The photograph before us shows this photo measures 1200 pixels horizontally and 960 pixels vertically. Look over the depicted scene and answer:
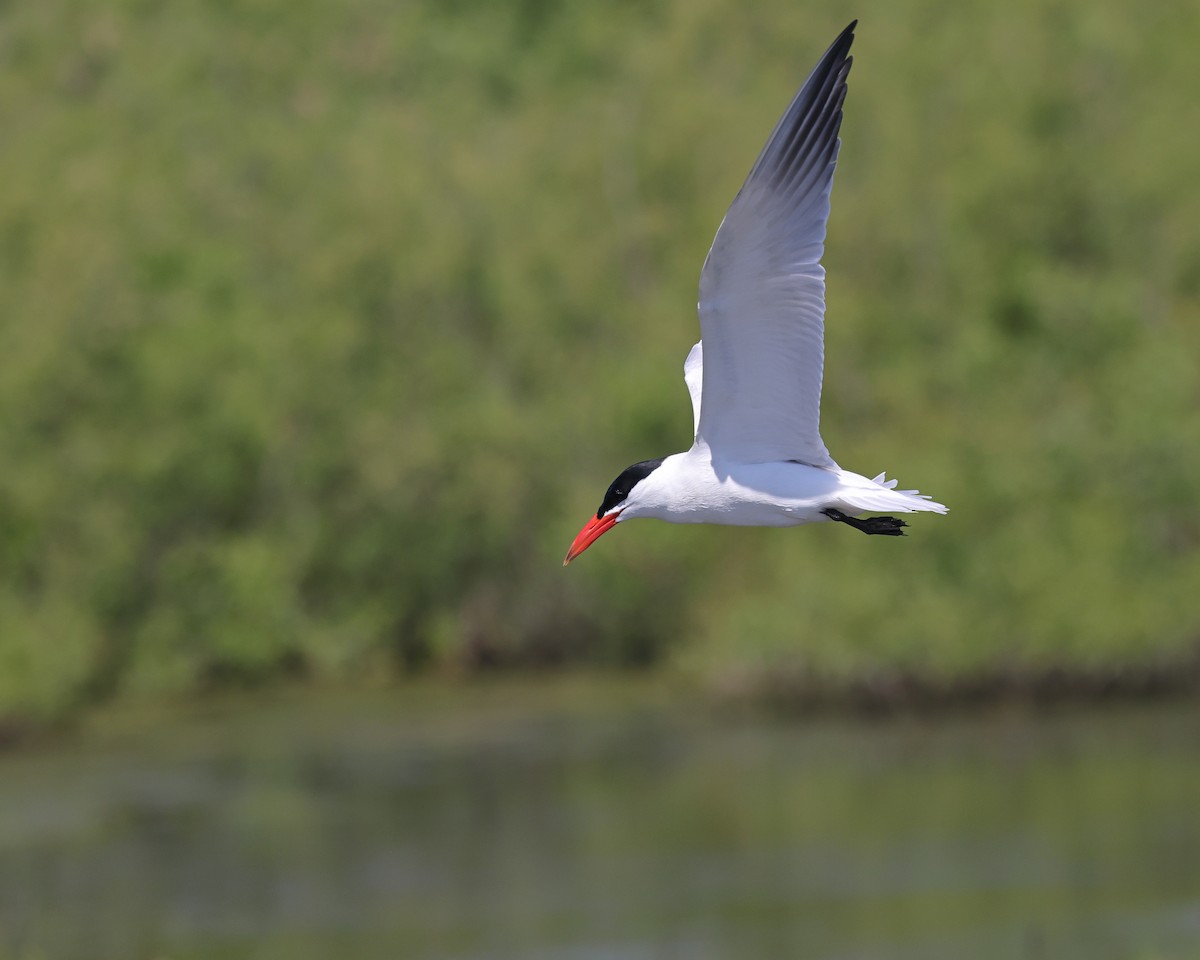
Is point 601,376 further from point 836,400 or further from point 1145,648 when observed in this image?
point 1145,648

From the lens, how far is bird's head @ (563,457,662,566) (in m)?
8.52

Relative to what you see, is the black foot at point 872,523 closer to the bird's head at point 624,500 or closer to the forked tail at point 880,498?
the forked tail at point 880,498

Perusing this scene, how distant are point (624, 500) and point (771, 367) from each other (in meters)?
0.85

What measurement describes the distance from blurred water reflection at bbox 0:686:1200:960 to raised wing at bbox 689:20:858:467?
11.5m

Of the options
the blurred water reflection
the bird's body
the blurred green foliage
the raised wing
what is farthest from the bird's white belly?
the blurred green foliage

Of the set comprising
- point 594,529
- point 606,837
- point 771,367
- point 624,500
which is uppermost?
point 771,367

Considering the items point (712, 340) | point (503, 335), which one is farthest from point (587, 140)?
point (712, 340)

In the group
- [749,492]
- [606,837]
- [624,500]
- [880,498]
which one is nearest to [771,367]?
[749,492]

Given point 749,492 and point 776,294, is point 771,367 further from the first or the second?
point 749,492

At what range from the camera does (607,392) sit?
33062 mm

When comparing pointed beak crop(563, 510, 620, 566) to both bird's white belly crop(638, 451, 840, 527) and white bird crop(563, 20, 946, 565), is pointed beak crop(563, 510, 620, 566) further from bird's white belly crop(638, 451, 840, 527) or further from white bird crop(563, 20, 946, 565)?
bird's white belly crop(638, 451, 840, 527)

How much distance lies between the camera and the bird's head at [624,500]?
8.52m

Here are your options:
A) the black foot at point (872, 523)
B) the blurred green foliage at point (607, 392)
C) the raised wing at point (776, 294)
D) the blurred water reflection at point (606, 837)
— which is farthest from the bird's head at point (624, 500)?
the blurred green foliage at point (607, 392)

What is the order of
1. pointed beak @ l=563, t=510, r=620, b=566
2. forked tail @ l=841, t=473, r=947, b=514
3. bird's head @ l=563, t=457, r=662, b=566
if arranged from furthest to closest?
pointed beak @ l=563, t=510, r=620, b=566 → bird's head @ l=563, t=457, r=662, b=566 → forked tail @ l=841, t=473, r=947, b=514
